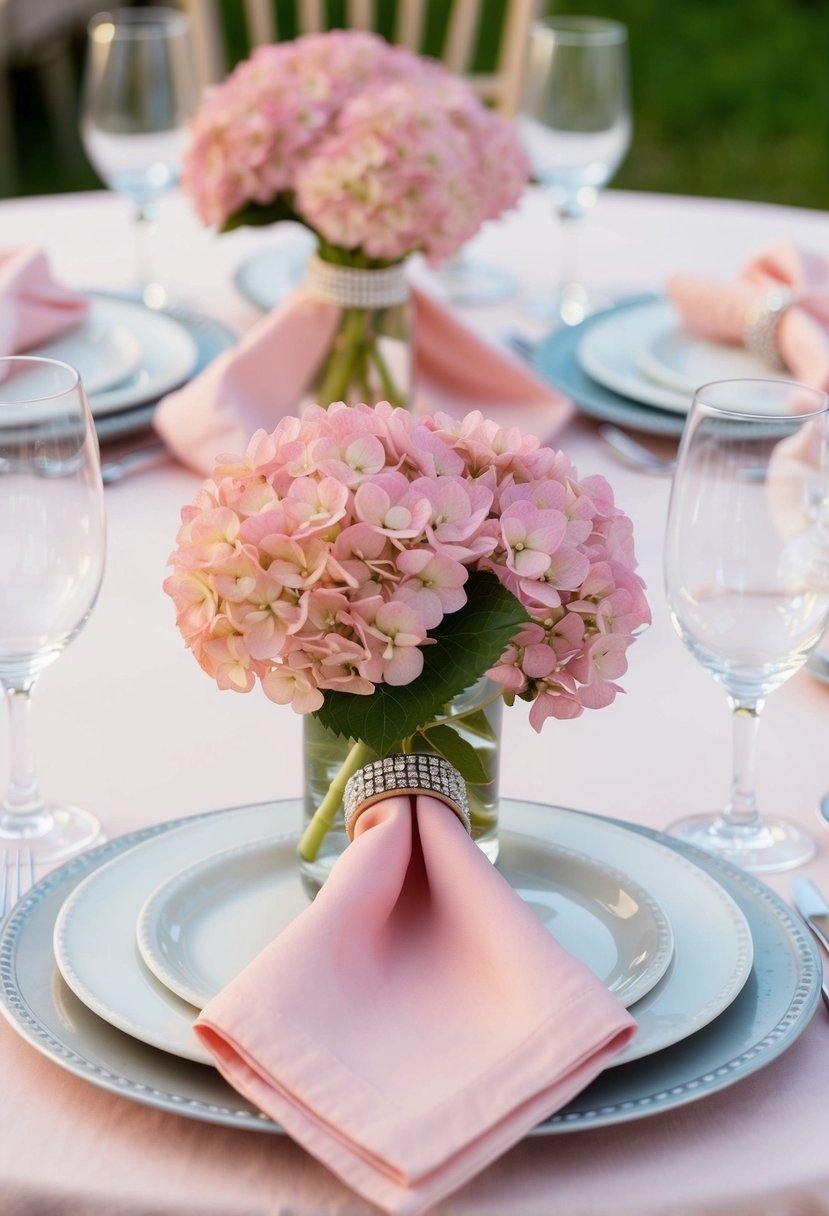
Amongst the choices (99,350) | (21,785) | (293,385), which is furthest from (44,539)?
(99,350)

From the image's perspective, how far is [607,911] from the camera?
82 centimetres

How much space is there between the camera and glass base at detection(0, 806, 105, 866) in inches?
36.4

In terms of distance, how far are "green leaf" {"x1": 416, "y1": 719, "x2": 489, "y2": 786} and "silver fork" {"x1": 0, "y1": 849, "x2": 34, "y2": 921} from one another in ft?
0.73

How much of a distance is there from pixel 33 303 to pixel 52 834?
2.51ft

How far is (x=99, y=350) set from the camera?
1.57 metres

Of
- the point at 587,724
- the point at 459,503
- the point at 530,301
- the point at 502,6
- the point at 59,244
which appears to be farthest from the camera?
the point at 502,6

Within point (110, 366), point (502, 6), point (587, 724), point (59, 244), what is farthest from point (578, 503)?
point (502, 6)

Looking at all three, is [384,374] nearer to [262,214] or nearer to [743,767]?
[262,214]

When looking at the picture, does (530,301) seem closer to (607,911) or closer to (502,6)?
(607,911)

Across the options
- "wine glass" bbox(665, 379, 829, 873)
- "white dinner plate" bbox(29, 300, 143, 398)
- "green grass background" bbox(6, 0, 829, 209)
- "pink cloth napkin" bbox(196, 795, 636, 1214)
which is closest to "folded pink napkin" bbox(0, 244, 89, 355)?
"white dinner plate" bbox(29, 300, 143, 398)

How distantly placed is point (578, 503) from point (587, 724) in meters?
0.33

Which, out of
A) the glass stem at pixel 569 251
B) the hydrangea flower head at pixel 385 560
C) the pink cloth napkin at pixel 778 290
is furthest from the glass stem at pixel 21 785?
the glass stem at pixel 569 251

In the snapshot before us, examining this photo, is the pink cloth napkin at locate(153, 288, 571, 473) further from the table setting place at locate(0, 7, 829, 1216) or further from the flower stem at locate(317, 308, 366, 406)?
the table setting place at locate(0, 7, 829, 1216)

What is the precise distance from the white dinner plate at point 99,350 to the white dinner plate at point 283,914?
74 centimetres
